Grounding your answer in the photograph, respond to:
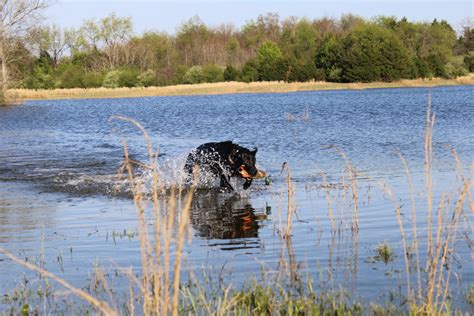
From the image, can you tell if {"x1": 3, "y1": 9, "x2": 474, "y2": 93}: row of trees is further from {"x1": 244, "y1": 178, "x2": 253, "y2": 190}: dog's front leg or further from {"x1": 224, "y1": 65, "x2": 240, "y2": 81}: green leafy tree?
{"x1": 244, "y1": 178, "x2": 253, "y2": 190}: dog's front leg

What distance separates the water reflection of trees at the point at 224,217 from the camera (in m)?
8.80

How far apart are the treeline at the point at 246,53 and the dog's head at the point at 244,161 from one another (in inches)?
1625

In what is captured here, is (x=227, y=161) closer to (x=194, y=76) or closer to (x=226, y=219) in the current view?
(x=226, y=219)

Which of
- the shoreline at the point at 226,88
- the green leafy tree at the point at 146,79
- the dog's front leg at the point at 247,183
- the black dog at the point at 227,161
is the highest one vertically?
the green leafy tree at the point at 146,79

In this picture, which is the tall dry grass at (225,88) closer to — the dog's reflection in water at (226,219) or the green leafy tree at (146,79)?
the green leafy tree at (146,79)

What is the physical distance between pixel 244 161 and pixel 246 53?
90.7m

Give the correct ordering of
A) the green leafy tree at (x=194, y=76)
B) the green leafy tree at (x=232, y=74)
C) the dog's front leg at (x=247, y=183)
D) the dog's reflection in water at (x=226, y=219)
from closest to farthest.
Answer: the dog's reflection in water at (x=226, y=219) → the dog's front leg at (x=247, y=183) → the green leafy tree at (x=232, y=74) → the green leafy tree at (x=194, y=76)

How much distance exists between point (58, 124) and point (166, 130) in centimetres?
779

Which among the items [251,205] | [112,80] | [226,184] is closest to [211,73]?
[112,80]

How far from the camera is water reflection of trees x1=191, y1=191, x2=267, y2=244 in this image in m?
8.80

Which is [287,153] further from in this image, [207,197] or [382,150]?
[207,197]

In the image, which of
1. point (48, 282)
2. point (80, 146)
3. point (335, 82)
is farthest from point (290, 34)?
point (48, 282)

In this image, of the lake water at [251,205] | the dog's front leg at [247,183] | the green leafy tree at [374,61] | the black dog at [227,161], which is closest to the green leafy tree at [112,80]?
the green leafy tree at [374,61]

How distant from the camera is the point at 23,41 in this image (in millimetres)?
54656
